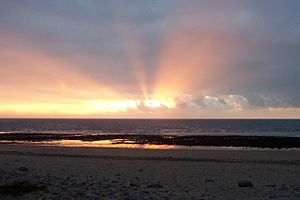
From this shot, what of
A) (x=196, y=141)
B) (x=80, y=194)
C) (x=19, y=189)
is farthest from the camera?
(x=196, y=141)

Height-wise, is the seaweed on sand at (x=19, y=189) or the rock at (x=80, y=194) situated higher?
the seaweed on sand at (x=19, y=189)

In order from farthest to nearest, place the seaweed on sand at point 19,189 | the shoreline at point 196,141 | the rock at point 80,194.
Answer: the shoreline at point 196,141 → the rock at point 80,194 → the seaweed on sand at point 19,189

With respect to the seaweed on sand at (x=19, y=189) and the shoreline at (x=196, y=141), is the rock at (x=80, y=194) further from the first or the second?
the shoreline at (x=196, y=141)

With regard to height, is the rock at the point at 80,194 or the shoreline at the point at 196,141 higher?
the rock at the point at 80,194

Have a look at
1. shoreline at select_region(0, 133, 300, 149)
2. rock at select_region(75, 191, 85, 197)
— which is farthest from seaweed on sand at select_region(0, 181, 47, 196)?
shoreline at select_region(0, 133, 300, 149)

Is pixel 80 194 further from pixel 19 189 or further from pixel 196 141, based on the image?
pixel 196 141

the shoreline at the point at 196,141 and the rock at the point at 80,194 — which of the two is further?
the shoreline at the point at 196,141

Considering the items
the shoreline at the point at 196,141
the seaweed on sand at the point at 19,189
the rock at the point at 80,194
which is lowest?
the shoreline at the point at 196,141

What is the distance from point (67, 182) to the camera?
14.6 metres

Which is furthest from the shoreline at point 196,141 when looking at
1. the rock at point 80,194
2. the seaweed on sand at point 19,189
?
the seaweed on sand at point 19,189

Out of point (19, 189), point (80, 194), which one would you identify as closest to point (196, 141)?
point (80, 194)

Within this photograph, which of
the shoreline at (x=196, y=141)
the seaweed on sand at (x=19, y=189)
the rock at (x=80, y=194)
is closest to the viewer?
the seaweed on sand at (x=19, y=189)

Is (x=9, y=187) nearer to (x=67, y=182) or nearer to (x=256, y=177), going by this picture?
(x=67, y=182)

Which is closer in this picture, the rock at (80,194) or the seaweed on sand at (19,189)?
the seaweed on sand at (19,189)
